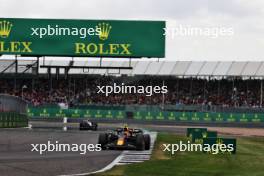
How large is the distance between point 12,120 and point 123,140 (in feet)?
71.8

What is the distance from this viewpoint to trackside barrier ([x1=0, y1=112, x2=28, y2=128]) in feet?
145

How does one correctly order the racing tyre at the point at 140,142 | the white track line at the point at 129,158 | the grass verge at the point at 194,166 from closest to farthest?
1. the grass verge at the point at 194,166
2. the white track line at the point at 129,158
3. the racing tyre at the point at 140,142

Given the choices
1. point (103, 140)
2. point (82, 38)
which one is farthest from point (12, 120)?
point (103, 140)

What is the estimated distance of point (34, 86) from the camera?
73562 mm

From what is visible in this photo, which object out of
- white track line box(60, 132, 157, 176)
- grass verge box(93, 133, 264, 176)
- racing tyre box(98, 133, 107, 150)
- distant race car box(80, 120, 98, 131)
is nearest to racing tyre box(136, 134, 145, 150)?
white track line box(60, 132, 157, 176)

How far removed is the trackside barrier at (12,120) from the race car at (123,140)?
63.1ft

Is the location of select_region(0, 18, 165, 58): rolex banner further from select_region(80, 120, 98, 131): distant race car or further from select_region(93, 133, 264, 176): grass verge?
select_region(93, 133, 264, 176): grass verge

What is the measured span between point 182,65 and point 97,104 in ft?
37.0

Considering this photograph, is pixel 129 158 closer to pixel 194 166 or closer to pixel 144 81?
pixel 194 166

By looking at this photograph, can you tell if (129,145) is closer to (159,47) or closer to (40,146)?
(40,146)

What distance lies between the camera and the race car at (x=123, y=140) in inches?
1000

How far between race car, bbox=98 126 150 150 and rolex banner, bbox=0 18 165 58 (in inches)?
1324

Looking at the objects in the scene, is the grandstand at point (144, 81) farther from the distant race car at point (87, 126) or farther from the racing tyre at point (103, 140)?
the racing tyre at point (103, 140)

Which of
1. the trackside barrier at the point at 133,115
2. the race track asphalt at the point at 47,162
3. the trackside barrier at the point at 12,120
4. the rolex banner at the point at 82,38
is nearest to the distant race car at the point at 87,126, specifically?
the trackside barrier at the point at 12,120
